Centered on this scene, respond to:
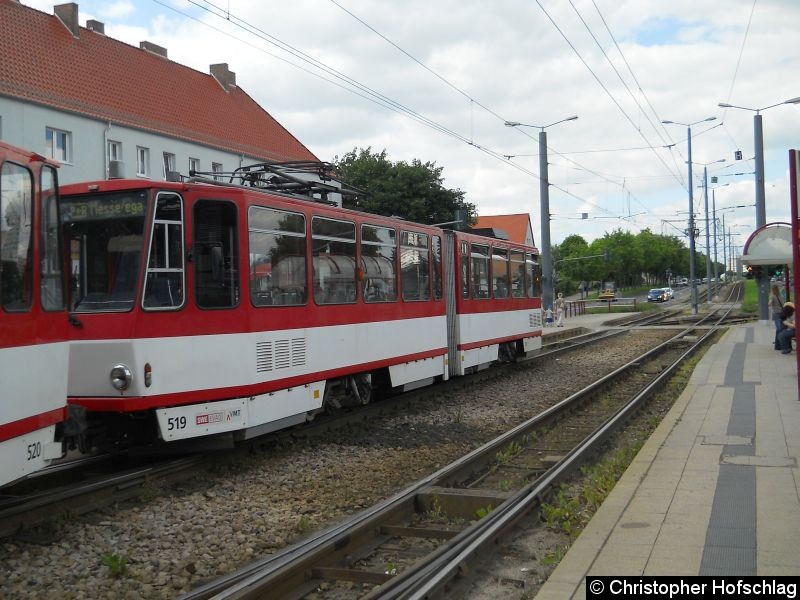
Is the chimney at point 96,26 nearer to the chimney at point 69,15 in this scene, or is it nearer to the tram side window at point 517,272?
the chimney at point 69,15

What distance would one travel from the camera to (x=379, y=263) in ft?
39.6

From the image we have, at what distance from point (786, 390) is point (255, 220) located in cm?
911

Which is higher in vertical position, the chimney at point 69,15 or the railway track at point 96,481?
the chimney at point 69,15

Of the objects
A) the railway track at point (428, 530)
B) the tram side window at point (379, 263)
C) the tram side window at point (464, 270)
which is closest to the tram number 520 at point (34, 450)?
the railway track at point (428, 530)

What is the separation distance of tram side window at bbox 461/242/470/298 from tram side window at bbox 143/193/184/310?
7.95m

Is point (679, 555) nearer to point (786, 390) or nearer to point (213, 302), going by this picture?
point (213, 302)

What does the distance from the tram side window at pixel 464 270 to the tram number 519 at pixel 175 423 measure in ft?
26.9

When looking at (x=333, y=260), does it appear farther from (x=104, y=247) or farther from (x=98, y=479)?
(x=98, y=479)

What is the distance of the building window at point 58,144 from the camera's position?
29594 millimetres

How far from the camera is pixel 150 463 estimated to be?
8.49m

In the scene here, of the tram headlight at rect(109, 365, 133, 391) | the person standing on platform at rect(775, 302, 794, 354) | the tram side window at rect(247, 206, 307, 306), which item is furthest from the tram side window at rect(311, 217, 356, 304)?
the person standing on platform at rect(775, 302, 794, 354)

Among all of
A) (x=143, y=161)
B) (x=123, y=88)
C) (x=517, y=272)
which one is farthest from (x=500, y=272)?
(x=123, y=88)

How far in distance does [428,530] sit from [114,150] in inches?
1176
